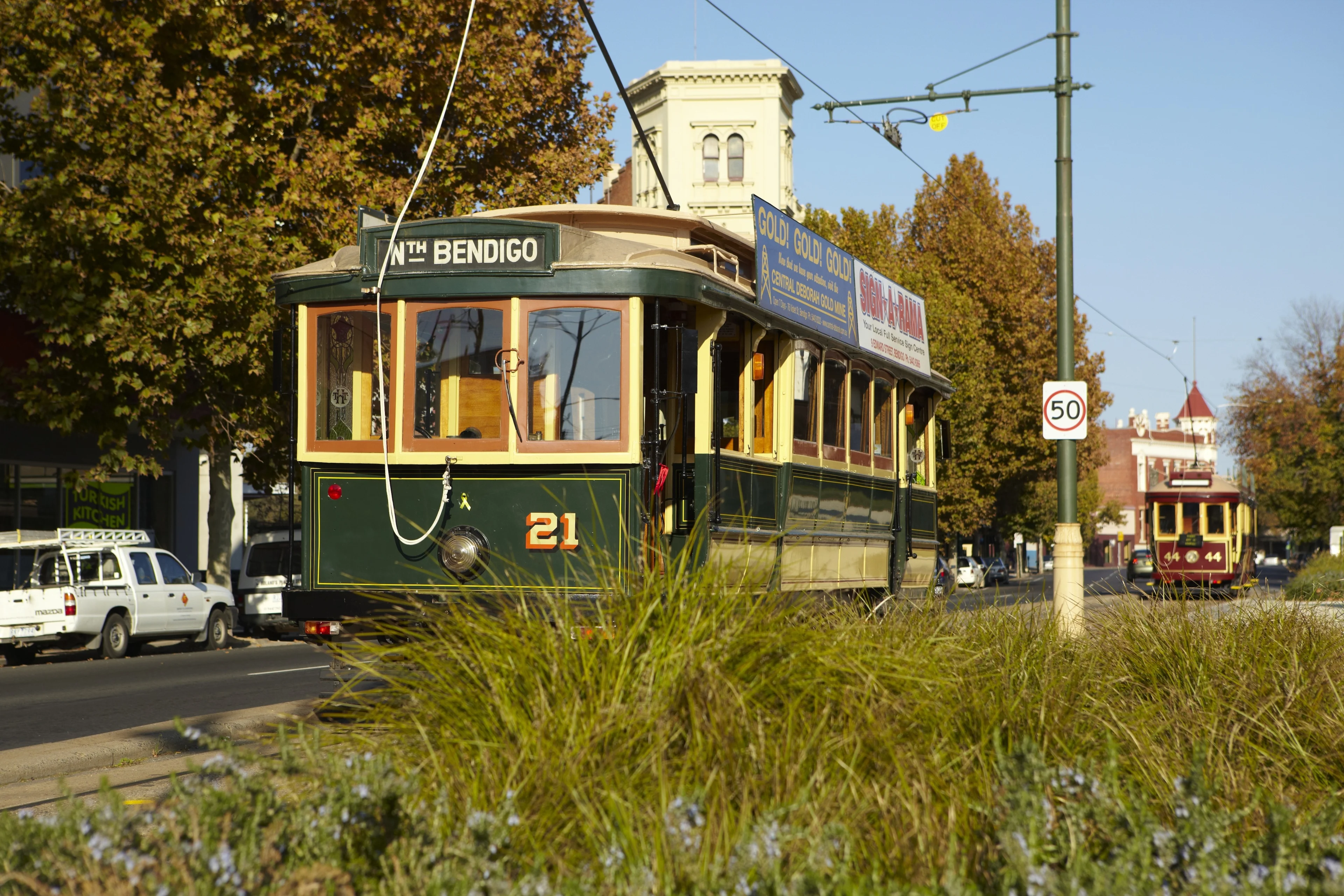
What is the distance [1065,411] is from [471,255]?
5.85 m

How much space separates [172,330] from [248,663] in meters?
4.64

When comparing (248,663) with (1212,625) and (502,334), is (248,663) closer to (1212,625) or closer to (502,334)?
(502,334)

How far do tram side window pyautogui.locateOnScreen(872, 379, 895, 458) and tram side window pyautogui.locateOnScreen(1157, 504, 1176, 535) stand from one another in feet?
76.3

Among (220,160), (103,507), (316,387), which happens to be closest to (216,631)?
(103,507)

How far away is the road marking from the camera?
16.3m

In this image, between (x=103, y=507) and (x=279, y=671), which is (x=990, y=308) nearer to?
(x=103, y=507)

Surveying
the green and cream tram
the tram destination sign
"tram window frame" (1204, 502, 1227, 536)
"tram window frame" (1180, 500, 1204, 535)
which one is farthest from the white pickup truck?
"tram window frame" (1204, 502, 1227, 536)

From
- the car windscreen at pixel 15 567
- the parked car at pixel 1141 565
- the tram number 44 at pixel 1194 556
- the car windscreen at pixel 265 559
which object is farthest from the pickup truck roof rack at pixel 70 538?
the parked car at pixel 1141 565

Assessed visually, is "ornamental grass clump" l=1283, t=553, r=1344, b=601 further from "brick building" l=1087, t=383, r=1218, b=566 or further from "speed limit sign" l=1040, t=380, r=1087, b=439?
"brick building" l=1087, t=383, r=1218, b=566

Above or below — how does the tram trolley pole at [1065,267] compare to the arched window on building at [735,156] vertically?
below

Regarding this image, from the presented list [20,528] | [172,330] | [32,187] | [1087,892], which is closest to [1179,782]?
[1087,892]

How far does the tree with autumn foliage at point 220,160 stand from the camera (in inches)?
738

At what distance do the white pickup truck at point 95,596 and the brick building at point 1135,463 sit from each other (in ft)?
313

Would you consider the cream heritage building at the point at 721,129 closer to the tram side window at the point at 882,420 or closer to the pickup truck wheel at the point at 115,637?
the pickup truck wheel at the point at 115,637
